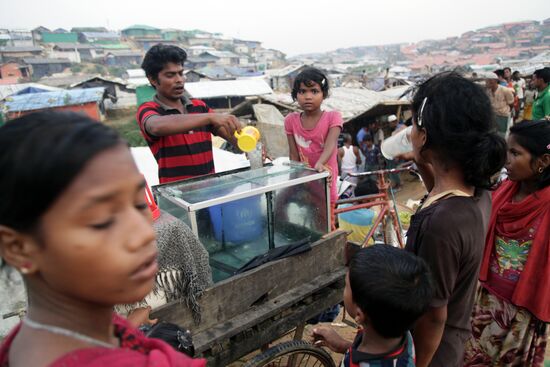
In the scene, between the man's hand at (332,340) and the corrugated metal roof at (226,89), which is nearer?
the man's hand at (332,340)

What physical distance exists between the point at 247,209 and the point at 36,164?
65.4 inches

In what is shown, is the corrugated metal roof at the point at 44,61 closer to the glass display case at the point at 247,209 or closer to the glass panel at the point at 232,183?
the glass panel at the point at 232,183

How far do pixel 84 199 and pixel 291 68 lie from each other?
39.5 meters

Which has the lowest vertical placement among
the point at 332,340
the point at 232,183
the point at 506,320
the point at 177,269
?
the point at 506,320

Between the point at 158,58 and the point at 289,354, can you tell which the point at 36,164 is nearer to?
the point at 289,354

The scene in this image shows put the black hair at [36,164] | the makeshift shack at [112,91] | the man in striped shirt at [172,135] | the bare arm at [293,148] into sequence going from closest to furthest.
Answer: the black hair at [36,164]
the man in striped shirt at [172,135]
the bare arm at [293,148]
the makeshift shack at [112,91]

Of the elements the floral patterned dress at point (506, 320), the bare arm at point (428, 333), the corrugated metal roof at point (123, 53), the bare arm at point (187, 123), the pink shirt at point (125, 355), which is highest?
the corrugated metal roof at point (123, 53)

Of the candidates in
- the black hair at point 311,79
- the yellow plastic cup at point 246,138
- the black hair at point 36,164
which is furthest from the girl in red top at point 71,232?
the black hair at point 311,79

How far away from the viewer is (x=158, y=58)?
257cm

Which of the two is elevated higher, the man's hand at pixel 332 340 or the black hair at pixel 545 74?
the black hair at pixel 545 74

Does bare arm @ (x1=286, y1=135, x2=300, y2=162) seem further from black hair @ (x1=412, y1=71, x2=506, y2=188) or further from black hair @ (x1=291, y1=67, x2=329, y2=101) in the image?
black hair @ (x1=412, y1=71, x2=506, y2=188)

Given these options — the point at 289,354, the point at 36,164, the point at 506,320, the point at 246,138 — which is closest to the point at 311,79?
the point at 246,138

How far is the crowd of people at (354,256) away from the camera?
0.61 m

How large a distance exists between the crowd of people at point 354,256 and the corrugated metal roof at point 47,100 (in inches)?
797
